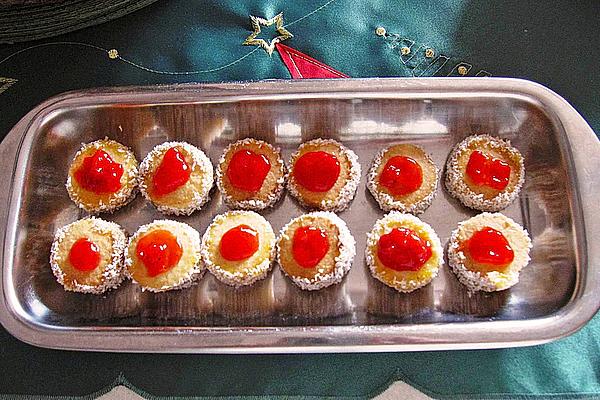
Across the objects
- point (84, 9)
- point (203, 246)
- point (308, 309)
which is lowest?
point (308, 309)

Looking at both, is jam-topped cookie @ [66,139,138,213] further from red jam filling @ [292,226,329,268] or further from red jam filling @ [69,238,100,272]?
red jam filling @ [292,226,329,268]

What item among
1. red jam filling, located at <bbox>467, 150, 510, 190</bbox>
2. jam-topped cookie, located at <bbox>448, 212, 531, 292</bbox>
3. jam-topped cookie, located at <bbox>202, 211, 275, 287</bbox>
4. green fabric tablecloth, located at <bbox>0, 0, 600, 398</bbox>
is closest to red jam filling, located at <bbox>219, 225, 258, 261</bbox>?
jam-topped cookie, located at <bbox>202, 211, 275, 287</bbox>

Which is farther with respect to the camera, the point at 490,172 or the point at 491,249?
the point at 490,172

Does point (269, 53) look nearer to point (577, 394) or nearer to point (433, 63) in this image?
point (433, 63)

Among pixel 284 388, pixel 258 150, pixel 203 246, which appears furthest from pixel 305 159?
pixel 284 388

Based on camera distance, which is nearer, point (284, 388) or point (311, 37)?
point (284, 388)

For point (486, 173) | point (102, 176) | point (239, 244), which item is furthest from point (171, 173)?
point (486, 173)

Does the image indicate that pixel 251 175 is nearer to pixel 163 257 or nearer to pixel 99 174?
pixel 163 257

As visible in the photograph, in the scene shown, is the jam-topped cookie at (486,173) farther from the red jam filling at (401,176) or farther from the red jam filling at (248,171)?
the red jam filling at (248,171)
